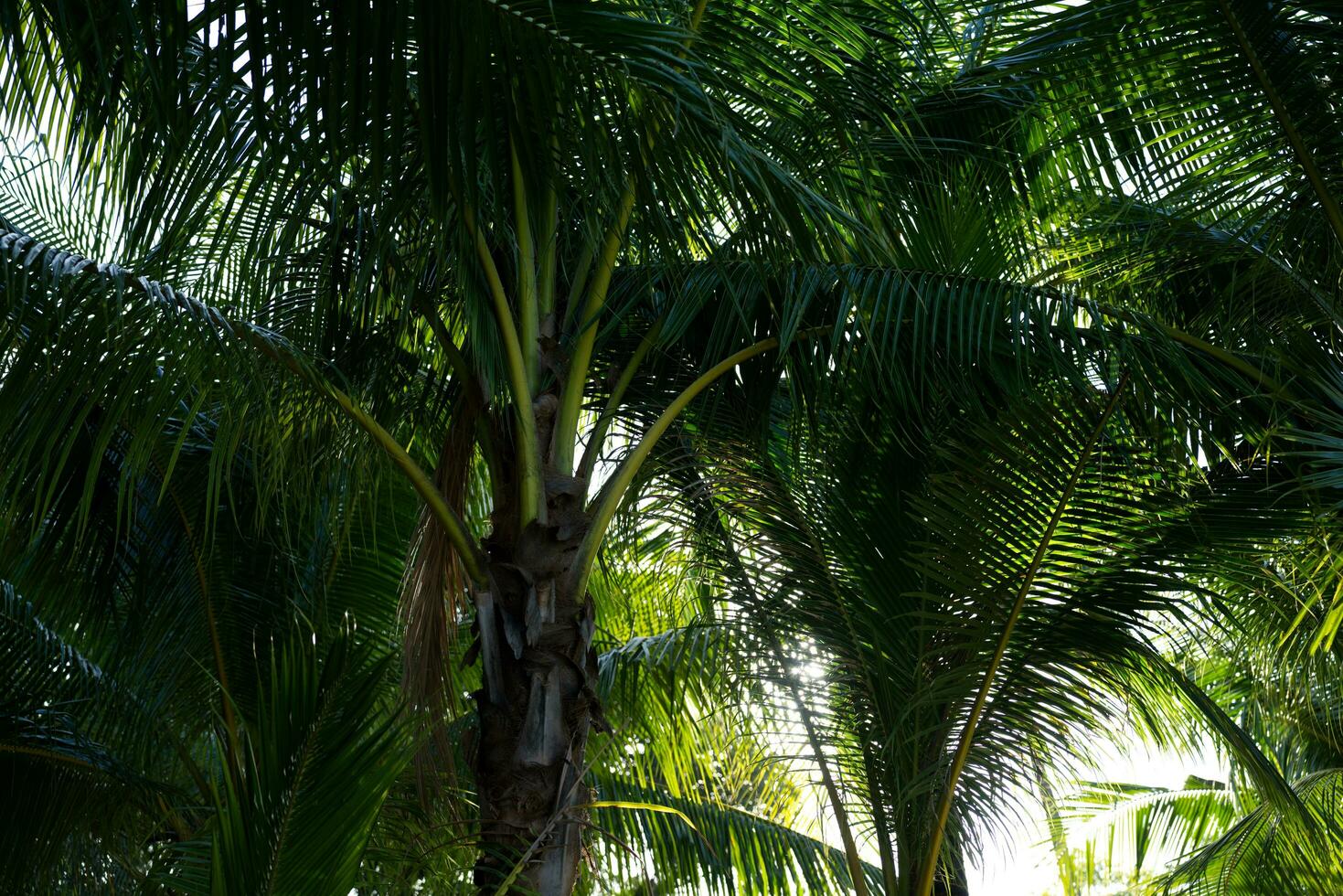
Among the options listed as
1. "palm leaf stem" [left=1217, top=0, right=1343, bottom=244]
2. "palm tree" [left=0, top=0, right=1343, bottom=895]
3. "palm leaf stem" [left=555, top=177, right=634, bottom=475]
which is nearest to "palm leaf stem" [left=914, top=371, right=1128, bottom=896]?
"palm tree" [left=0, top=0, right=1343, bottom=895]

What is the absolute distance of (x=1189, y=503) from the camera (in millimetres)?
3953

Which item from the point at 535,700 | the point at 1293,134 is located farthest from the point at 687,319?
the point at 1293,134

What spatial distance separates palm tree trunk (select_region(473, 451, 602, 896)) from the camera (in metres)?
3.42

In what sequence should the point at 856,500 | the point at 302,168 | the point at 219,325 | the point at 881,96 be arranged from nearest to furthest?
the point at 302,168
the point at 219,325
the point at 881,96
the point at 856,500

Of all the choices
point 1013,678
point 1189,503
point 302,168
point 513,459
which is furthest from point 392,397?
point 1189,503

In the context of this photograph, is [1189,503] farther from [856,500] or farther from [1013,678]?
[856,500]

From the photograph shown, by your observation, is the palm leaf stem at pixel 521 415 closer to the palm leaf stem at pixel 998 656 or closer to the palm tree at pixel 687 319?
the palm tree at pixel 687 319

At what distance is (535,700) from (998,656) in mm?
1637

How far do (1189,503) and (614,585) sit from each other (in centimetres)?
294

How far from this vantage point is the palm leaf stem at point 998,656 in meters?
3.95

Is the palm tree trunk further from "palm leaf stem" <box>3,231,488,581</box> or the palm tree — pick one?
"palm leaf stem" <box>3,231,488,581</box>

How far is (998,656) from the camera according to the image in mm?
4219

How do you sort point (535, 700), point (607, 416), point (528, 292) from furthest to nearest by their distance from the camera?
point (607, 416) < point (528, 292) < point (535, 700)

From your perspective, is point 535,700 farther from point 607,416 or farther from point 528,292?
point 528,292
